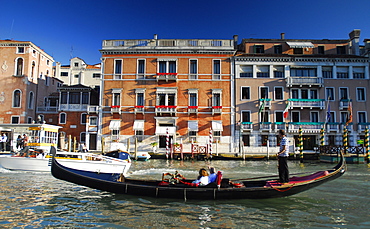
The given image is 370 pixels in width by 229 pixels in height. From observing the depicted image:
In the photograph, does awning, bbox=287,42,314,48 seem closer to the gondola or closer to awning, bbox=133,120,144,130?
awning, bbox=133,120,144,130

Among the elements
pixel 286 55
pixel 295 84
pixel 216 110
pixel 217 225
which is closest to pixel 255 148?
pixel 216 110

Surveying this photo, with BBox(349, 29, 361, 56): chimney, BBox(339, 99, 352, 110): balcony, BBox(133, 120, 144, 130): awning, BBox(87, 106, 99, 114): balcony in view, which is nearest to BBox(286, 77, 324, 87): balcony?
BBox(339, 99, 352, 110): balcony

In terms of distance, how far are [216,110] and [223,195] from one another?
17162mm

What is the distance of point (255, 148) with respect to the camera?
921 inches

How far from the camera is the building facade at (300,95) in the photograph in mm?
24328

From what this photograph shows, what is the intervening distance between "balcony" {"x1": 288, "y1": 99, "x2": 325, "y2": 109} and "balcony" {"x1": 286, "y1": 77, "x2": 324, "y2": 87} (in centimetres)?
134

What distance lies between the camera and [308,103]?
80.5ft

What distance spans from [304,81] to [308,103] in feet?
6.49

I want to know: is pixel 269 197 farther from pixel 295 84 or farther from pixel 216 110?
pixel 295 84

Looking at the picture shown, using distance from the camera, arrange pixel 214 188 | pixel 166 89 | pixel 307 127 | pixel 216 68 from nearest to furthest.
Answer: pixel 214 188
pixel 307 127
pixel 166 89
pixel 216 68

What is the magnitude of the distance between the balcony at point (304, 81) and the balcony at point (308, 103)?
134 centimetres

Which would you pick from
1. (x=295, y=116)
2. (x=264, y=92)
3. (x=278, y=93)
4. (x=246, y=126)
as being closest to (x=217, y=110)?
(x=246, y=126)

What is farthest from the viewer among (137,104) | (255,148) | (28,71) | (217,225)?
(28,71)

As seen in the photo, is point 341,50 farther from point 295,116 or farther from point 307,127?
point 307,127
